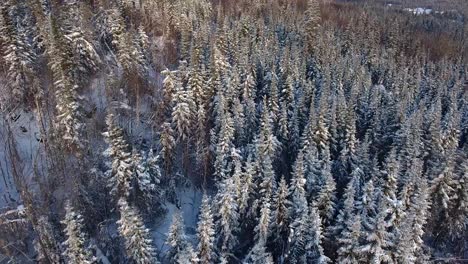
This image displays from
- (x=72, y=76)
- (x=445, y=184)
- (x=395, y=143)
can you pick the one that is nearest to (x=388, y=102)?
(x=395, y=143)

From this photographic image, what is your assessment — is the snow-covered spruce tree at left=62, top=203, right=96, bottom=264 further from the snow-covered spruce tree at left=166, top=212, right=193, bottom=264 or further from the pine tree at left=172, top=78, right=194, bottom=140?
the pine tree at left=172, top=78, right=194, bottom=140

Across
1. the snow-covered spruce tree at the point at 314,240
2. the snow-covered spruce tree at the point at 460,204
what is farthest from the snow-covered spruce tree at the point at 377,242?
the snow-covered spruce tree at the point at 460,204

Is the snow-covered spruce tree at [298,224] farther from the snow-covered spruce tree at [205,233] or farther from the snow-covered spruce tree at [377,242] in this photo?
the snow-covered spruce tree at [205,233]

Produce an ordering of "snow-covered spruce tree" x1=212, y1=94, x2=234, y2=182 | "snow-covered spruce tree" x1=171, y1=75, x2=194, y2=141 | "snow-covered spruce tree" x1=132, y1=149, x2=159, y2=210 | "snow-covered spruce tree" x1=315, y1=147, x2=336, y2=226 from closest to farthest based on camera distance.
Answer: "snow-covered spruce tree" x1=315, y1=147, x2=336, y2=226 → "snow-covered spruce tree" x1=132, y1=149, x2=159, y2=210 → "snow-covered spruce tree" x1=212, y1=94, x2=234, y2=182 → "snow-covered spruce tree" x1=171, y1=75, x2=194, y2=141

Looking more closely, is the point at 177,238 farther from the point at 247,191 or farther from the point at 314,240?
the point at 314,240

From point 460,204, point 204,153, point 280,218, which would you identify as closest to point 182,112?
point 204,153

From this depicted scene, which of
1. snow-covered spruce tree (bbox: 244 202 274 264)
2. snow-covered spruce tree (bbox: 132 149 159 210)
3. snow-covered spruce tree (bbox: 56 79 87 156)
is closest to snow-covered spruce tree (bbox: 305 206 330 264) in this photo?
snow-covered spruce tree (bbox: 244 202 274 264)
